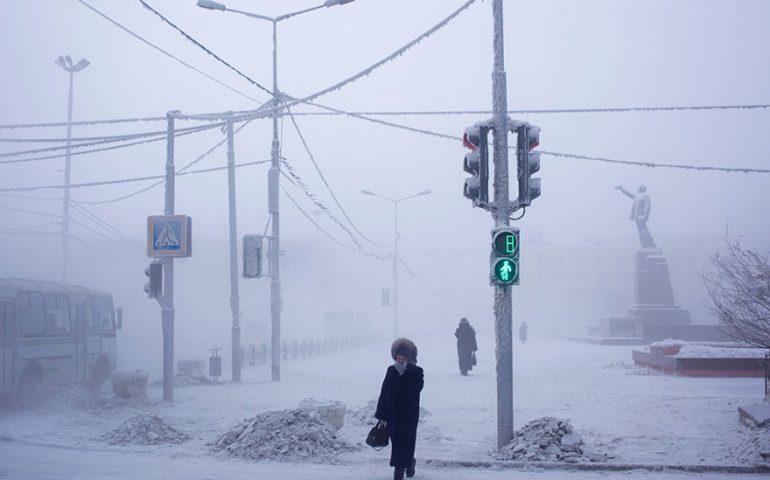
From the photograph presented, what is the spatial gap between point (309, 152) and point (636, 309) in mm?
24926

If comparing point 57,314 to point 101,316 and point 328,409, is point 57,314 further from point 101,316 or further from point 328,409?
point 328,409

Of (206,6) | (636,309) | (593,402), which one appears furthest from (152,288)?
(636,309)

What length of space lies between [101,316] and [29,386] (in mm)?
4527

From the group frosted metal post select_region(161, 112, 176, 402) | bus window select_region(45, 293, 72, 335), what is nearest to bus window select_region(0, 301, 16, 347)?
bus window select_region(45, 293, 72, 335)

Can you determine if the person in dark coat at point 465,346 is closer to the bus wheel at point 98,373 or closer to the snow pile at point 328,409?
the bus wheel at point 98,373

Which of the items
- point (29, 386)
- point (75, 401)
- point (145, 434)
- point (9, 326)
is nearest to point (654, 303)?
point (75, 401)

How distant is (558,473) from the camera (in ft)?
31.7

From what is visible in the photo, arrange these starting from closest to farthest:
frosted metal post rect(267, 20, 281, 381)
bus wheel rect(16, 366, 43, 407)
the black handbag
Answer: the black handbag → bus wheel rect(16, 366, 43, 407) → frosted metal post rect(267, 20, 281, 381)

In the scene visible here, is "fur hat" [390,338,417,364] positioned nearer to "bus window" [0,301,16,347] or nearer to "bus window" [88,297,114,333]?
"bus window" [0,301,16,347]

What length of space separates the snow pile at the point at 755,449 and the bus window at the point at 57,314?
14.3 meters

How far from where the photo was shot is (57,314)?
18.5 metres

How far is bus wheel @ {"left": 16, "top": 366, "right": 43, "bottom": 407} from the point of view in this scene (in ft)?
54.0

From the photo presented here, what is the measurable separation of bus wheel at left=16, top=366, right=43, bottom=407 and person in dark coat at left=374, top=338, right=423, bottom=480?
10775mm

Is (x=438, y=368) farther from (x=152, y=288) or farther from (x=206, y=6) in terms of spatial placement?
(x=206, y=6)
